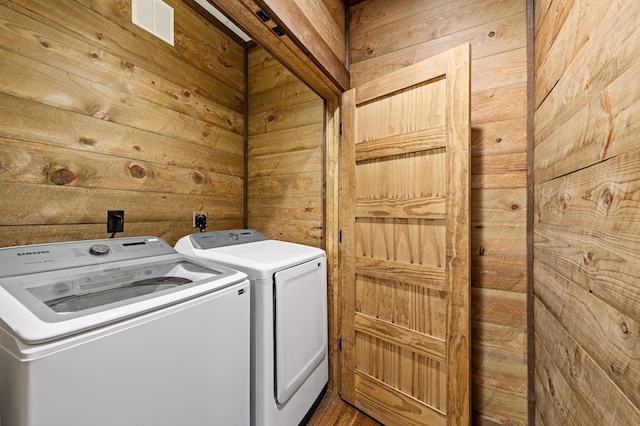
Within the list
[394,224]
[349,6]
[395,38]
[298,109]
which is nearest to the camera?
[394,224]

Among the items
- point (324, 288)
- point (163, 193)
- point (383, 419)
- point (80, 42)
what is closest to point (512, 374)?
point (383, 419)

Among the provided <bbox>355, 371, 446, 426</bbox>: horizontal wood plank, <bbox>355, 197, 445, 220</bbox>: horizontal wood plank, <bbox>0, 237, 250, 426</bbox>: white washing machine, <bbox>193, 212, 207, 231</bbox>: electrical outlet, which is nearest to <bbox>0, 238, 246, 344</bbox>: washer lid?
<bbox>0, 237, 250, 426</bbox>: white washing machine

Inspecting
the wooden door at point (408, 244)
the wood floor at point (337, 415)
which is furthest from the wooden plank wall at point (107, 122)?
the wood floor at point (337, 415)

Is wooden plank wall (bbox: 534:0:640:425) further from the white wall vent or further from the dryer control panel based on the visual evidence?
the white wall vent

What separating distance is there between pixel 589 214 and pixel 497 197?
62 cm

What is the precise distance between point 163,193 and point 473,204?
185 cm

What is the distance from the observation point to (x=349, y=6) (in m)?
1.78

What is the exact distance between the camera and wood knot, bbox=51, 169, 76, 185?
4.25ft

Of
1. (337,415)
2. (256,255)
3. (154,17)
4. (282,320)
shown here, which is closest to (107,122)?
(154,17)

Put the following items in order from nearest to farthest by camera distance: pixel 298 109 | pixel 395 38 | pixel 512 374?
1. pixel 512 374
2. pixel 395 38
3. pixel 298 109

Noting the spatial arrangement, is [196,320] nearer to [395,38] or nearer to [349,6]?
[395,38]

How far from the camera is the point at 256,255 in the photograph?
1413mm

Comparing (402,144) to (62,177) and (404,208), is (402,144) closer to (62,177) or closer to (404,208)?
(404,208)

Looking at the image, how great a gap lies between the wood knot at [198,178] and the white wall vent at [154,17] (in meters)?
0.84
